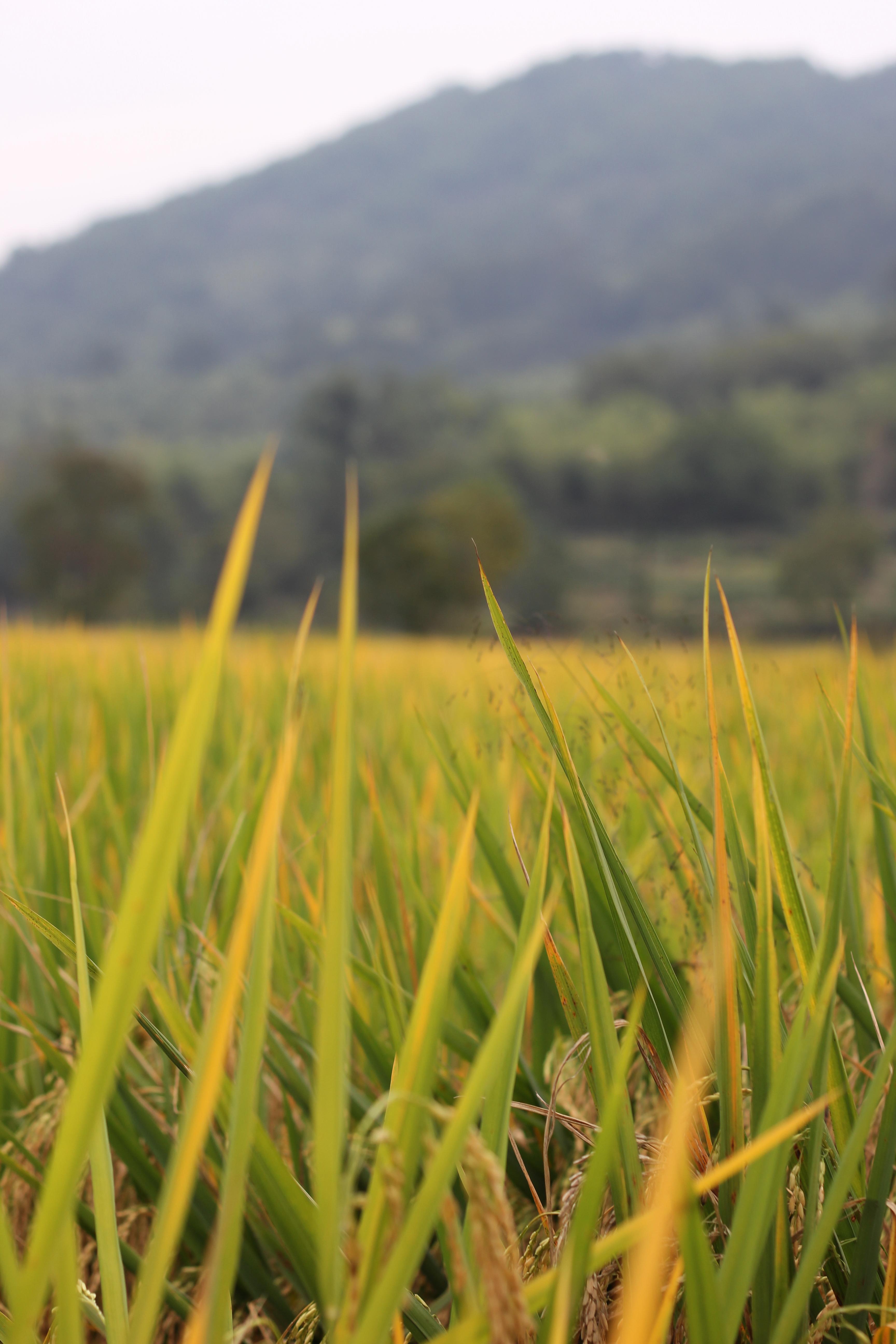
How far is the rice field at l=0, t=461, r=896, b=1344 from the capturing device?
0.73ft

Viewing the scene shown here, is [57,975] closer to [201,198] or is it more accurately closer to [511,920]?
[511,920]

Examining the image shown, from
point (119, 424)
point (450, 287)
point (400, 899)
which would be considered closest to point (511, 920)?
point (400, 899)

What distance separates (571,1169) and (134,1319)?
36 cm

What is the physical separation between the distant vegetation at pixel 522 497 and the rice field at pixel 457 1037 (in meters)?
17.9

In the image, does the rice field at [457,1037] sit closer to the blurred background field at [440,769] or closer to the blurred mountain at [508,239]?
the blurred background field at [440,769]

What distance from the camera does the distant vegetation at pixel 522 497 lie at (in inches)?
1044

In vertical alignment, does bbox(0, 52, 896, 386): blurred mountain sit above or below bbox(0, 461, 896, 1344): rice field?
above

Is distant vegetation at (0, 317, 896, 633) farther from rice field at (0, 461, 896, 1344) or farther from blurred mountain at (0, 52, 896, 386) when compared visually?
blurred mountain at (0, 52, 896, 386)

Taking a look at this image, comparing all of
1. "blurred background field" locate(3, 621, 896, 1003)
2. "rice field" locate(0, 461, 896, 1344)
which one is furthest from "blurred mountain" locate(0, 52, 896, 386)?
"rice field" locate(0, 461, 896, 1344)

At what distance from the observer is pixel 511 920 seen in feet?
2.65

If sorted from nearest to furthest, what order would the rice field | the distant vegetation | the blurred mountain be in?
1. the rice field
2. the distant vegetation
3. the blurred mountain

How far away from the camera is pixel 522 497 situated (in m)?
43.7

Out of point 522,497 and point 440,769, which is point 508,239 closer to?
point 522,497

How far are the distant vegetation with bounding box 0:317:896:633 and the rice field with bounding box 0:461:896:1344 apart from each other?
1792 cm
